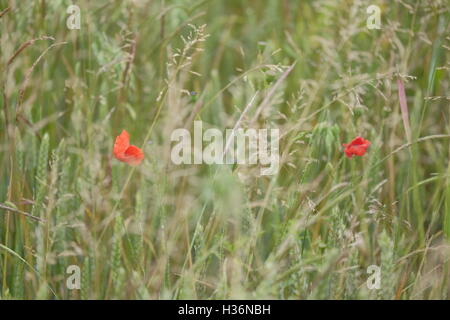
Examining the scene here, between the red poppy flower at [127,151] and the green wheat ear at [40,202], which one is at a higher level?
the red poppy flower at [127,151]

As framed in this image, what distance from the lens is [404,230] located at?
5.14 ft

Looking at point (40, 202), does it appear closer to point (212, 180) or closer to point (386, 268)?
point (212, 180)

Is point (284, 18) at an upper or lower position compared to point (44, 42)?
upper

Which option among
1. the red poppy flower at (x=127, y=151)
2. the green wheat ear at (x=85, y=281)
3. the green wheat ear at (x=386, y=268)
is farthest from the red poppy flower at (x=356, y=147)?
the green wheat ear at (x=85, y=281)

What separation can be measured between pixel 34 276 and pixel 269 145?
50 centimetres

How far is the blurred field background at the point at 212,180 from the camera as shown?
4.43ft

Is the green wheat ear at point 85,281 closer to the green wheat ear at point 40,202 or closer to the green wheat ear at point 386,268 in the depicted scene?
the green wheat ear at point 40,202

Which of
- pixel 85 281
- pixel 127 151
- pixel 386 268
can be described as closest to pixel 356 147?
pixel 386 268

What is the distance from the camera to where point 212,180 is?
4.80 ft

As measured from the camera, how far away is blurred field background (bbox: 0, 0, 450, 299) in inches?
53.2

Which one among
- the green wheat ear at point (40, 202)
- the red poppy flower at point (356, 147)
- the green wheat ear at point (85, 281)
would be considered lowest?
the green wheat ear at point (85, 281)

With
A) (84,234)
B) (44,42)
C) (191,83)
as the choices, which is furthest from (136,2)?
(84,234)
